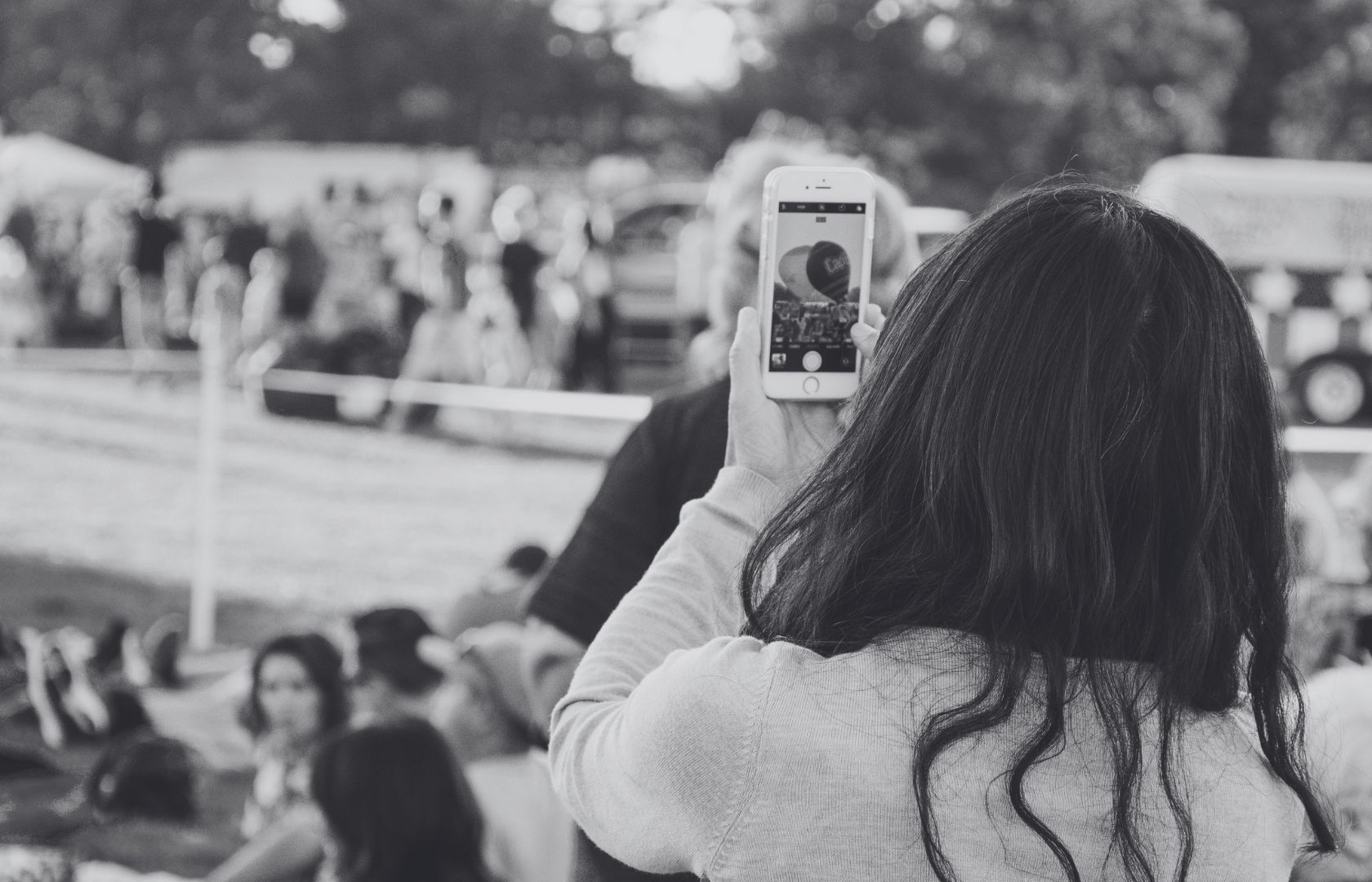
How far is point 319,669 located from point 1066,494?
11.0 feet

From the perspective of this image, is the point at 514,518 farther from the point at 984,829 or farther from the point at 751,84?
the point at 751,84

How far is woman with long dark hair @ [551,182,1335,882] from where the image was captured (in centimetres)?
103

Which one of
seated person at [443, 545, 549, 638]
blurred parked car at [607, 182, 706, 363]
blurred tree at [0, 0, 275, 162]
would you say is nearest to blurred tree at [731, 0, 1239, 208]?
blurred tree at [0, 0, 275, 162]

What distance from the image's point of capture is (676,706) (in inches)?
41.2

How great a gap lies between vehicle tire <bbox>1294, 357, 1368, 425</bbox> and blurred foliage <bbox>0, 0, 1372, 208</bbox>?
1651cm

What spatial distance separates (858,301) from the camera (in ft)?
4.91

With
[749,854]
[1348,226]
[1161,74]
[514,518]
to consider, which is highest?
[1161,74]

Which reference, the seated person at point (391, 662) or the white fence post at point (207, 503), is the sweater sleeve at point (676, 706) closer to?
the seated person at point (391, 662)

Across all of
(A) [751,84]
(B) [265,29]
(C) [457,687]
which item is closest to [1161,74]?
(A) [751,84]

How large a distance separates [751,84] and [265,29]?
12.9 m

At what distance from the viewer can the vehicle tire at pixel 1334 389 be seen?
11.5 m

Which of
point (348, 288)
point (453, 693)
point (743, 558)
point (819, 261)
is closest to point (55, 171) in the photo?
point (348, 288)

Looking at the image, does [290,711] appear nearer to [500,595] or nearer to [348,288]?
[500,595]

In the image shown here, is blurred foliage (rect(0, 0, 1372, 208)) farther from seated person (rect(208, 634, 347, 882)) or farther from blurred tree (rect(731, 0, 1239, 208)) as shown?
seated person (rect(208, 634, 347, 882))
